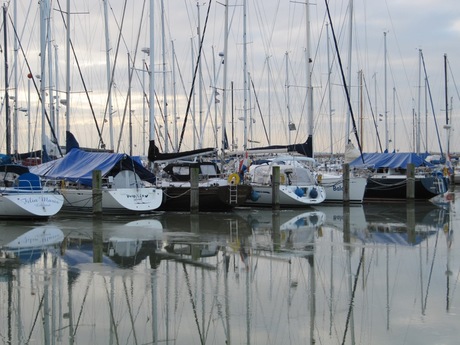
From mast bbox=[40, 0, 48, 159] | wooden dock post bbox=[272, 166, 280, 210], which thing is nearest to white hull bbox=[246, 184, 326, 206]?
wooden dock post bbox=[272, 166, 280, 210]

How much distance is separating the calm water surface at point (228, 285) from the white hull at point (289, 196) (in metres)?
8.33

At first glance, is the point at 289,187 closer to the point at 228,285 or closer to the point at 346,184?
the point at 346,184

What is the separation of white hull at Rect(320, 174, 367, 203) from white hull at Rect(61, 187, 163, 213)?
425 inches

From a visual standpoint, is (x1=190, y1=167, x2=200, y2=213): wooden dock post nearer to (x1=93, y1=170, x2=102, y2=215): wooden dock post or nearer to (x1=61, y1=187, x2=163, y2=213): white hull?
(x1=61, y1=187, x2=163, y2=213): white hull

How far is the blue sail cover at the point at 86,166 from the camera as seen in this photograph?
2438 centimetres

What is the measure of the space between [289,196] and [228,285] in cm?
1732

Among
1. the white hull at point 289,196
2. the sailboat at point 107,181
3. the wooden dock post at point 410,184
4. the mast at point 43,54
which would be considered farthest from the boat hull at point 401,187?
the mast at point 43,54

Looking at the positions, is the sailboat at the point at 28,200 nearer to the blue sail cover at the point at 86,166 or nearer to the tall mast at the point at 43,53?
the blue sail cover at the point at 86,166

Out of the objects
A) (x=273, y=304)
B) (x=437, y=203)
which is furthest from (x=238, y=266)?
(x=437, y=203)

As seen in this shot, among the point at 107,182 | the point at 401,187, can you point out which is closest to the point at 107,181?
the point at 107,182

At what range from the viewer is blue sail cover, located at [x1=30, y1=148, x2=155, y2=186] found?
2438 centimetres

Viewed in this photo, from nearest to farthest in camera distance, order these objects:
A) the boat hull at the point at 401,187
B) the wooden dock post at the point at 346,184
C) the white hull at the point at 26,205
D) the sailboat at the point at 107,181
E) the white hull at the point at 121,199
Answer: the white hull at the point at 26,205, the white hull at the point at 121,199, the sailboat at the point at 107,181, the wooden dock post at the point at 346,184, the boat hull at the point at 401,187

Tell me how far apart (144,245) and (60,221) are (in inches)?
295

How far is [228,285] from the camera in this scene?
35.9 feet
